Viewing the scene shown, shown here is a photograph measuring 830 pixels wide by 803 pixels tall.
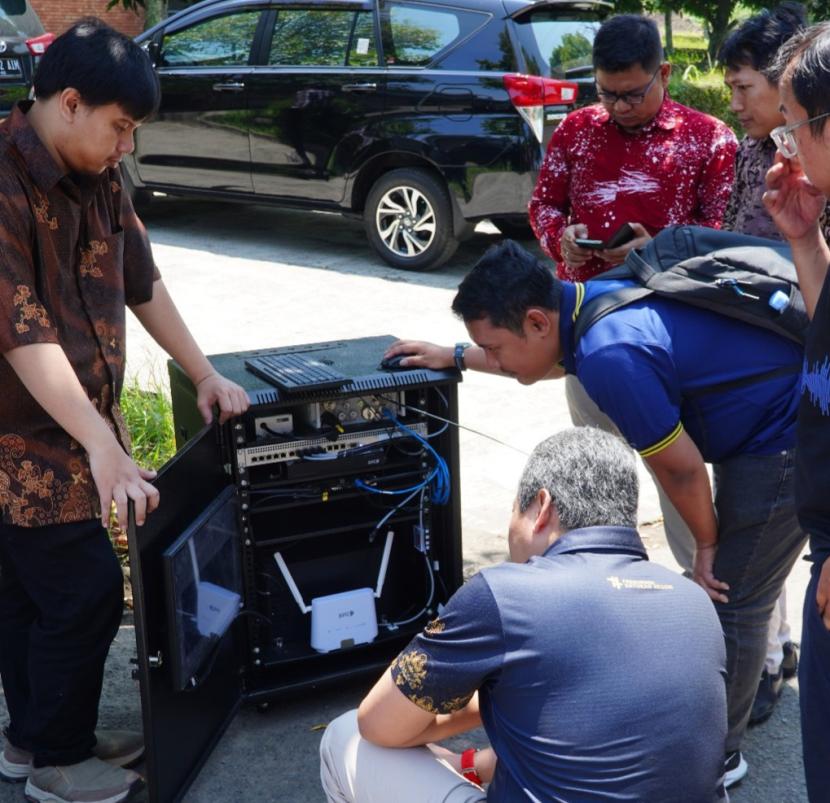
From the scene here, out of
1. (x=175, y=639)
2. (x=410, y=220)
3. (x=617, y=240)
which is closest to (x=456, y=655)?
(x=175, y=639)

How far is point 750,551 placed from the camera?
114 inches

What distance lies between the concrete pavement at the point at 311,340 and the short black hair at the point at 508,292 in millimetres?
1399

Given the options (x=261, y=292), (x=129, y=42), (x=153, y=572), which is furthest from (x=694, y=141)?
(x=261, y=292)

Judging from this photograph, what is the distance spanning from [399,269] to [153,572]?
18.9 feet

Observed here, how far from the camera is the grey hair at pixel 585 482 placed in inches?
84.7

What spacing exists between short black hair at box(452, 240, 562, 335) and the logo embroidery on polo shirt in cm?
89

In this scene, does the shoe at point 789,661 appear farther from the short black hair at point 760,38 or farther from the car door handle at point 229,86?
the car door handle at point 229,86

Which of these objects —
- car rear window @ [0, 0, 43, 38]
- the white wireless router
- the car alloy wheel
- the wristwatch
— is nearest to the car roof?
the car alloy wheel

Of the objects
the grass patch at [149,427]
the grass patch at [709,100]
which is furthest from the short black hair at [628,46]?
the grass patch at [709,100]

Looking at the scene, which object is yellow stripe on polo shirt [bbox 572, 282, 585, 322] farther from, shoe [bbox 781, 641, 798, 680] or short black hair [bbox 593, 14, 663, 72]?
shoe [bbox 781, 641, 798, 680]

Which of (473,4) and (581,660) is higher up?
(473,4)

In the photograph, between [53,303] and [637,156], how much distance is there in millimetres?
2108

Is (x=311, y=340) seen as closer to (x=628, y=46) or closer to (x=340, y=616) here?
(x=628, y=46)

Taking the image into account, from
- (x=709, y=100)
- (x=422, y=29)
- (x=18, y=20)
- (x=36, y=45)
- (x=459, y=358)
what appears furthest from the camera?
(x=709, y=100)
